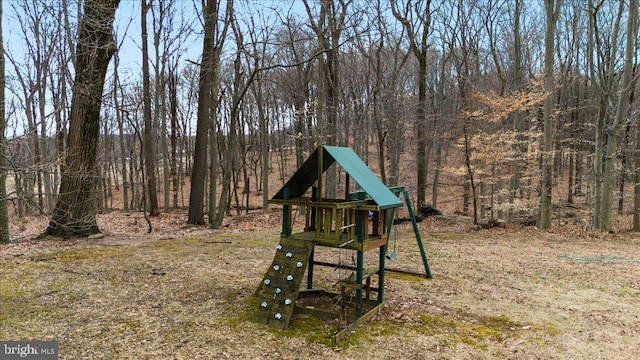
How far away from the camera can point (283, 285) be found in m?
4.28

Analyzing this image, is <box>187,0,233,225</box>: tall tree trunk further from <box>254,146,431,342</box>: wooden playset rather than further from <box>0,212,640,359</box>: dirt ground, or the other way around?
<box>254,146,431,342</box>: wooden playset

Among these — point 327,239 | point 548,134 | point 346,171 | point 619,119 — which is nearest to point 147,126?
point 327,239

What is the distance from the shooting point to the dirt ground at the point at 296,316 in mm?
3742

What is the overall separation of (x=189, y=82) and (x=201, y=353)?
65.8ft

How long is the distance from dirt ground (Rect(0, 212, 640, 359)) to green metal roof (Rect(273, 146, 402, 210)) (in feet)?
3.72

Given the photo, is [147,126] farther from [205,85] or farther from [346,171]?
[346,171]

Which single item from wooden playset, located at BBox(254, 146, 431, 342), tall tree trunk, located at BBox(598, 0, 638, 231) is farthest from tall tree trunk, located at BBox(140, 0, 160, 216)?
tall tree trunk, located at BBox(598, 0, 638, 231)

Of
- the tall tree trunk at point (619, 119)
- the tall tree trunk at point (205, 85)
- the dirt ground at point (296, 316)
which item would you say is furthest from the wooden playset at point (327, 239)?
the tall tree trunk at point (619, 119)

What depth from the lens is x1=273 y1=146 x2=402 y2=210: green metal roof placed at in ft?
13.9

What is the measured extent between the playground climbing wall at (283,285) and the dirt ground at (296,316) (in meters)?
0.15

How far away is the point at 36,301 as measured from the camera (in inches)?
188

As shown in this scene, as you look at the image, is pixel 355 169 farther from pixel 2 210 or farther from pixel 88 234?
pixel 2 210

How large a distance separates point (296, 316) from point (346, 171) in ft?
5.94

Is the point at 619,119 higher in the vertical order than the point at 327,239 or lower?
higher
